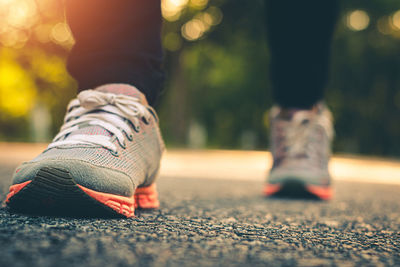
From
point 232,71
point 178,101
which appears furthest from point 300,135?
point 232,71

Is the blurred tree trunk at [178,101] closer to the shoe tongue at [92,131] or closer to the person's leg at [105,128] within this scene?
the person's leg at [105,128]

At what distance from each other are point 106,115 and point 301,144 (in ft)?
3.53

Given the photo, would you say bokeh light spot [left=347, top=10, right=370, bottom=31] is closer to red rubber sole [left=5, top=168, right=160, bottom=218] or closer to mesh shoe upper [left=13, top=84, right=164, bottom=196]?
mesh shoe upper [left=13, top=84, right=164, bottom=196]

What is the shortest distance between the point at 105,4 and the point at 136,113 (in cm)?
38

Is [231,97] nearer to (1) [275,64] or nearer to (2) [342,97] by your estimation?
(2) [342,97]

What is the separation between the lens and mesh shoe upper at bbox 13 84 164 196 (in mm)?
943

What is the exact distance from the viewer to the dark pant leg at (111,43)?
4.17ft

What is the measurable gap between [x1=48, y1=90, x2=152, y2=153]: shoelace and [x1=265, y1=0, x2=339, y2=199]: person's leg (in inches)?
35.4

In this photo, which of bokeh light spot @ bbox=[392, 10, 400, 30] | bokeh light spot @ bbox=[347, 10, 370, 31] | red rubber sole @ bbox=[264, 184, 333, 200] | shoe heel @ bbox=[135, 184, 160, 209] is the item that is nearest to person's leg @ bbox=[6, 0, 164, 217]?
shoe heel @ bbox=[135, 184, 160, 209]

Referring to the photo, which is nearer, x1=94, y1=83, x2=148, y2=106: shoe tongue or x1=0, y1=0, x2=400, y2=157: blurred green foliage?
x1=94, y1=83, x2=148, y2=106: shoe tongue

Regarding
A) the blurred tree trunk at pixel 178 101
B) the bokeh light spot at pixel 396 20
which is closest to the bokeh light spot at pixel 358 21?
the bokeh light spot at pixel 396 20

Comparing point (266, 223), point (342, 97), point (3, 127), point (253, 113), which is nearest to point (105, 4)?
point (266, 223)

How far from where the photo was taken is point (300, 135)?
1.94 metres

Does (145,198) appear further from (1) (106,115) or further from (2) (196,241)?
(2) (196,241)
